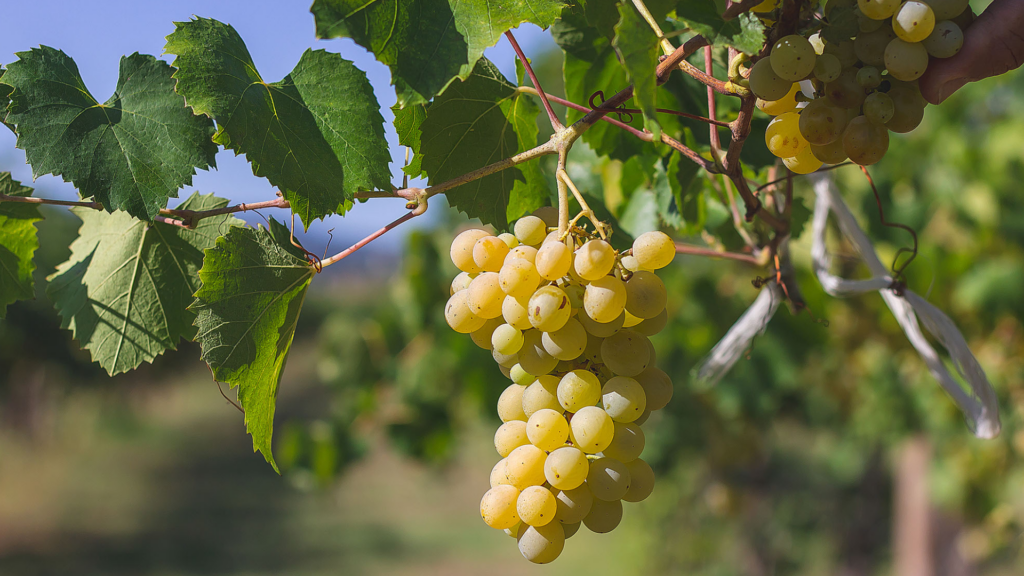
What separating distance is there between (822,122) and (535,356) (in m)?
0.24

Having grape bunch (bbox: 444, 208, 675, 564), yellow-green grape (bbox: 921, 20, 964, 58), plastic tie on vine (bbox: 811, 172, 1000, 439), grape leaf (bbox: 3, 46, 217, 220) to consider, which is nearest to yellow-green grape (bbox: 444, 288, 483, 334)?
grape bunch (bbox: 444, 208, 675, 564)

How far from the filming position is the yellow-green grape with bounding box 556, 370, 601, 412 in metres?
0.47

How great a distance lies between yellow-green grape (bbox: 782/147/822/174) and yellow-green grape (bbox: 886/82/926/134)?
62 millimetres

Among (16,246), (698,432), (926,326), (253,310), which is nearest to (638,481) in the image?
(253,310)

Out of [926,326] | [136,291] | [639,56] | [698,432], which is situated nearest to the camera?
[639,56]

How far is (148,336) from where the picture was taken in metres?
0.61

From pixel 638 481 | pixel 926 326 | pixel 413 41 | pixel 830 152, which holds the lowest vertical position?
pixel 926 326

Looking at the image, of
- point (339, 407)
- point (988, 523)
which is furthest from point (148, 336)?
point (988, 523)

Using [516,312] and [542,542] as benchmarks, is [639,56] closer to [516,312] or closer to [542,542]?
[516,312]

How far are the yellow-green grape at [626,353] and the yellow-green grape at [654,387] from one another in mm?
24

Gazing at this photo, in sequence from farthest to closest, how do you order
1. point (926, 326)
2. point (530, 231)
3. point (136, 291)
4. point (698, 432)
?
point (698, 432) → point (926, 326) → point (136, 291) → point (530, 231)

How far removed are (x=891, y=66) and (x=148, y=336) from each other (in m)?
0.62

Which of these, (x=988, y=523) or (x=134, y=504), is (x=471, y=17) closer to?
(x=988, y=523)

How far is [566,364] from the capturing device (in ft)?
1.63
